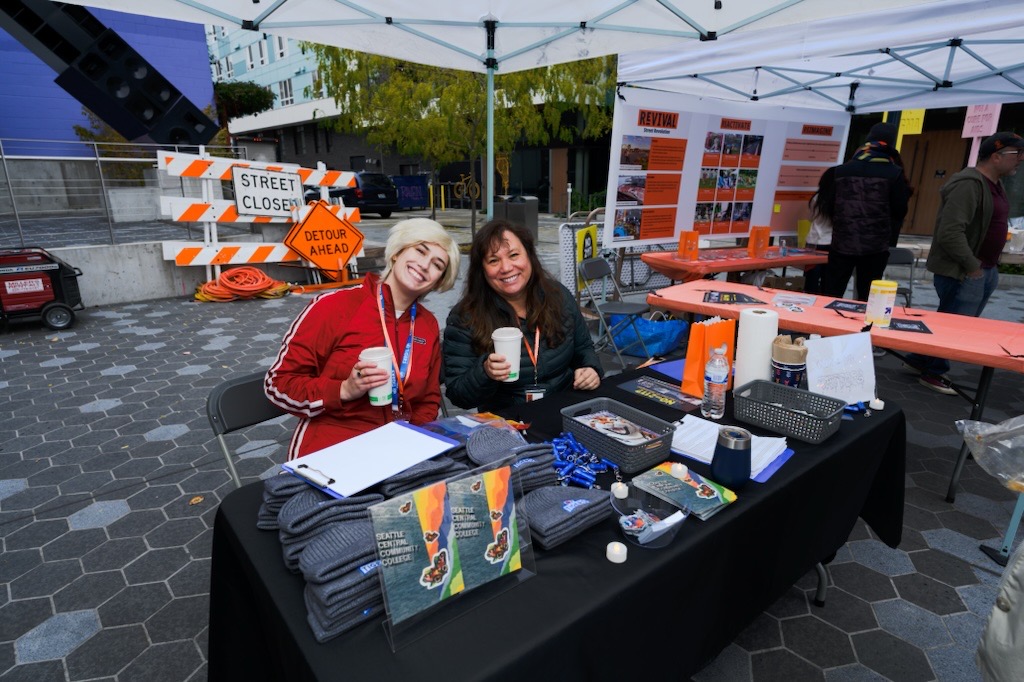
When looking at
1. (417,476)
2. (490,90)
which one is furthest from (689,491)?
(490,90)

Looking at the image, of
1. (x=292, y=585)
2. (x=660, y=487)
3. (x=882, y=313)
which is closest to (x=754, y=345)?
(x=660, y=487)

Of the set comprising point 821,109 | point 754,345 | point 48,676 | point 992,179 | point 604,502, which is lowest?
point 48,676

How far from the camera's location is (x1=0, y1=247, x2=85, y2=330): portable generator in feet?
19.3

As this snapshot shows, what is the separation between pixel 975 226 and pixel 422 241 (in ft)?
15.8

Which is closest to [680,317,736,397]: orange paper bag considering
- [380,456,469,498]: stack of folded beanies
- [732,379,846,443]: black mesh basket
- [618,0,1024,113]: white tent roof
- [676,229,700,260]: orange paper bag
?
[732,379,846,443]: black mesh basket

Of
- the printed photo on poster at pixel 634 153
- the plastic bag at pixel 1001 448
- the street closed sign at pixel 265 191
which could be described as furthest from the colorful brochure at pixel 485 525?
the street closed sign at pixel 265 191

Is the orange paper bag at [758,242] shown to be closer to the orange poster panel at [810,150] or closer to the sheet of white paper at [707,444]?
the orange poster panel at [810,150]

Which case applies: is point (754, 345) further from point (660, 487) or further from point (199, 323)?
point (199, 323)

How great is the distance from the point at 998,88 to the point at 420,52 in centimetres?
656

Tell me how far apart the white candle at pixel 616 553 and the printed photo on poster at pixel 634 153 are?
5.19m

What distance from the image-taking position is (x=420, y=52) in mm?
5156

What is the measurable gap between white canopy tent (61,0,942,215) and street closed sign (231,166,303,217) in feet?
13.1

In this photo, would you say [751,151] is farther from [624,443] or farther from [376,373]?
[376,373]

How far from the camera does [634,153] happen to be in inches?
229
